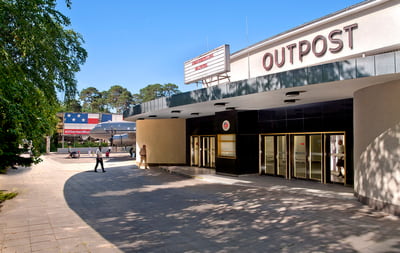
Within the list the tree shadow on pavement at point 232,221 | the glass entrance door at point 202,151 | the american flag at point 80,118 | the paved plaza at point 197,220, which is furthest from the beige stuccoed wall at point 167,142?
the american flag at point 80,118

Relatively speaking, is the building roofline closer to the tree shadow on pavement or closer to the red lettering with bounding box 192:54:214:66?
the red lettering with bounding box 192:54:214:66

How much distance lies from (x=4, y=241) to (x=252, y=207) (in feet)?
19.5

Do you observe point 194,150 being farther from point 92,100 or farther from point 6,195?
point 92,100

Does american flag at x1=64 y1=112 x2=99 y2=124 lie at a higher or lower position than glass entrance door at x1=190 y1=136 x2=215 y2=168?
higher

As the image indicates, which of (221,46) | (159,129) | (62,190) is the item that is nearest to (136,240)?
(62,190)

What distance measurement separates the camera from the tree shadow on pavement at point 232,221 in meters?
5.59

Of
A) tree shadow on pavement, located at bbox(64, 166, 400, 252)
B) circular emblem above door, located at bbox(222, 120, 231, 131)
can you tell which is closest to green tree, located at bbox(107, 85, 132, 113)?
circular emblem above door, located at bbox(222, 120, 231, 131)

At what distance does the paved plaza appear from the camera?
18.4ft

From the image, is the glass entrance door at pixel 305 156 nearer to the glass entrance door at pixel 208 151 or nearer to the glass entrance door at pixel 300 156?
the glass entrance door at pixel 300 156

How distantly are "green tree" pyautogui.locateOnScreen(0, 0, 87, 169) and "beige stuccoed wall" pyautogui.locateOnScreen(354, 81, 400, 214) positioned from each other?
8.48m

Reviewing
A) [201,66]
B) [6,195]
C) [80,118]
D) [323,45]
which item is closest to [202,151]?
[201,66]

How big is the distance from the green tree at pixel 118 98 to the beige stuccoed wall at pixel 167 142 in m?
81.2

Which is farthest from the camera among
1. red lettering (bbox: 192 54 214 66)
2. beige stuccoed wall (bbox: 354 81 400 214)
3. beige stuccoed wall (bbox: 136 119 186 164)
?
beige stuccoed wall (bbox: 136 119 186 164)

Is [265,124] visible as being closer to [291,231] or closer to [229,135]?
[229,135]
